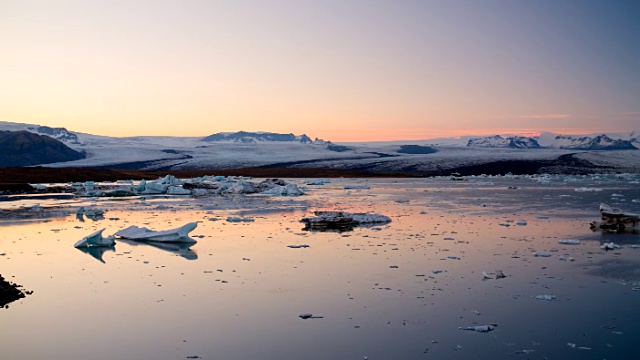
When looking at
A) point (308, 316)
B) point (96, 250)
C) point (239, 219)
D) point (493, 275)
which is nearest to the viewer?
point (308, 316)

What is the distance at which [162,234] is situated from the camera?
14.0 m

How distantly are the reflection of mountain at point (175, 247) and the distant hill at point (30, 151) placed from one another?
302ft

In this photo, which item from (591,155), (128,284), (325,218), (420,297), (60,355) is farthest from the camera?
(591,155)

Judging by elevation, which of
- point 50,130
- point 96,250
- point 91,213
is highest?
point 50,130

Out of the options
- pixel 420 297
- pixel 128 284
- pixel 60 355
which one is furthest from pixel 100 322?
pixel 420 297

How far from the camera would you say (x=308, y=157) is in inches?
3602

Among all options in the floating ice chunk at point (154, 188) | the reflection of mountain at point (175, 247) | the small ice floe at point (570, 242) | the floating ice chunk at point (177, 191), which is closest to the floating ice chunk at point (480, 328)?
the reflection of mountain at point (175, 247)

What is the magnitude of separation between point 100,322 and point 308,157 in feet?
277

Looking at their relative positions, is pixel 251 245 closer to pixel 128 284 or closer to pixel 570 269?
pixel 128 284

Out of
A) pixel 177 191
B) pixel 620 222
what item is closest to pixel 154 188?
pixel 177 191

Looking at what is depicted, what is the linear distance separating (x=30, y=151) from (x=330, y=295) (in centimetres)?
10605

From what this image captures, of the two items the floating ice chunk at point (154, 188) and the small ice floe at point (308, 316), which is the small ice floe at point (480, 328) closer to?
the small ice floe at point (308, 316)

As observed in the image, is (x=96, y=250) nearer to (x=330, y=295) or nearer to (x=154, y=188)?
(x=330, y=295)

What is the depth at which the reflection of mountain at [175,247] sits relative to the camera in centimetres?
1215
